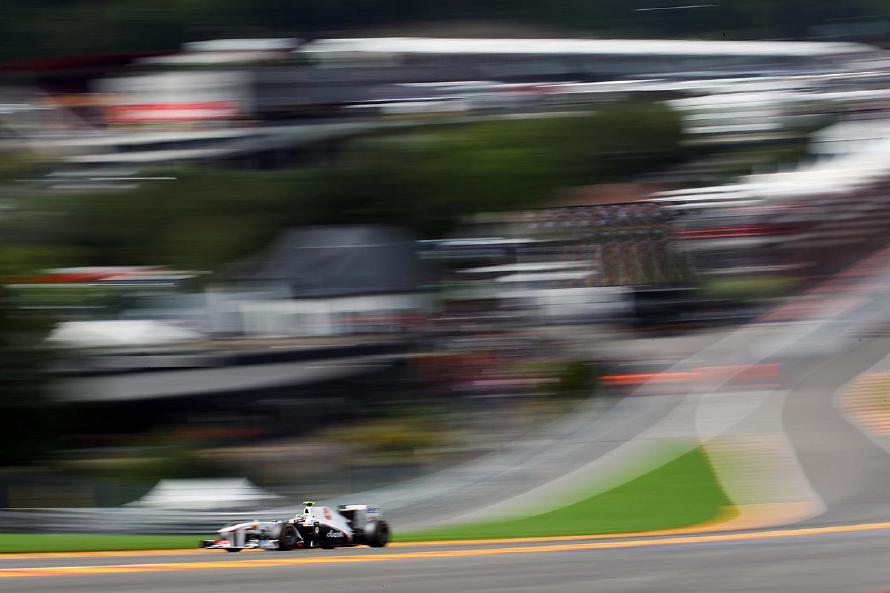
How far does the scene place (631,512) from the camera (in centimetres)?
592

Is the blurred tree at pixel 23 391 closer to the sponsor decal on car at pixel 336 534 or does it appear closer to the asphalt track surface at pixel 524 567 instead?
the asphalt track surface at pixel 524 567

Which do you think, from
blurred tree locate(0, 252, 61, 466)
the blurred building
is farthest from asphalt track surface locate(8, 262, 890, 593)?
the blurred building

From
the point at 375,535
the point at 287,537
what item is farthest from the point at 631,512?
the point at 287,537

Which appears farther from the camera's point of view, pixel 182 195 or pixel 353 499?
pixel 182 195

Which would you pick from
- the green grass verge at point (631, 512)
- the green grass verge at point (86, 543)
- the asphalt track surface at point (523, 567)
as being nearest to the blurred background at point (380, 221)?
the green grass verge at point (86, 543)

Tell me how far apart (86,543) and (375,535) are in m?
1.43

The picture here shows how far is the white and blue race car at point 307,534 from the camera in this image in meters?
3.59

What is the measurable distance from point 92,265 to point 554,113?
9.94 m

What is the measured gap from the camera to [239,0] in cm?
2842

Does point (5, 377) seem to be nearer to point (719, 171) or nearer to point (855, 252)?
point (855, 252)

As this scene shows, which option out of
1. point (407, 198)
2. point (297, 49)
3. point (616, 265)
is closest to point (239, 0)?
point (297, 49)

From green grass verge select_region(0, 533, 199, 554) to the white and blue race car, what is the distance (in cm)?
71

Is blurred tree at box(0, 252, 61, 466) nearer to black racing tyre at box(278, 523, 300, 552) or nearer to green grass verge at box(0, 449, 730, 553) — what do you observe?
green grass verge at box(0, 449, 730, 553)

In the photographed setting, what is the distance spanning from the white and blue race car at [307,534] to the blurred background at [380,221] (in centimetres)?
145
